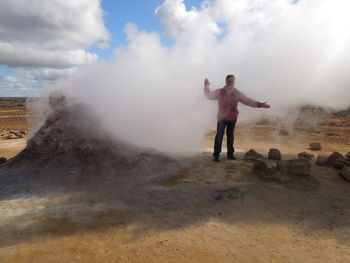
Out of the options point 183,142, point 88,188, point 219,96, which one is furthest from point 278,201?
point 183,142

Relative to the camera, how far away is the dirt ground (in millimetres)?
2846

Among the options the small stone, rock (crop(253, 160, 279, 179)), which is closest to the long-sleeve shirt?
rock (crop(253, 160, 279, 179))

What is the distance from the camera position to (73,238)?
3139 mm

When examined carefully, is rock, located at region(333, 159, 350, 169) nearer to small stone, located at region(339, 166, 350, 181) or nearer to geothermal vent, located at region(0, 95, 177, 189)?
small stone, located at region(339, 166, 350, 181)

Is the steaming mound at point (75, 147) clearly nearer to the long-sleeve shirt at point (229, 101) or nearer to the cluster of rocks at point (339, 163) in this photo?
the long-sleeve shirt at point (229, 101)

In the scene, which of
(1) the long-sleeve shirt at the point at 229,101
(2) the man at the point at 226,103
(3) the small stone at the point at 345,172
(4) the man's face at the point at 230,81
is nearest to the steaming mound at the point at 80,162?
→ (2) the man at the point at 226,103

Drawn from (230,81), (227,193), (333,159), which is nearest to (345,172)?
(333,159)

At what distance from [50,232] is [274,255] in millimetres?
2322

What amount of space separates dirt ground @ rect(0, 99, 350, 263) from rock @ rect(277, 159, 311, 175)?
153 millimetres

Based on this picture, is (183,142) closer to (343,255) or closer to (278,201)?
(278,201)

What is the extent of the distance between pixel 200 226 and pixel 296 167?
209cm

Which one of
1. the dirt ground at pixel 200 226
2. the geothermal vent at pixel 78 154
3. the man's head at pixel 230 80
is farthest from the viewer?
the man's head at pixel 230 80

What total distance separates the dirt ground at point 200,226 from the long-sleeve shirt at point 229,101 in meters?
1.17

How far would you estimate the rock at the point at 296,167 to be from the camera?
4.56 meters
